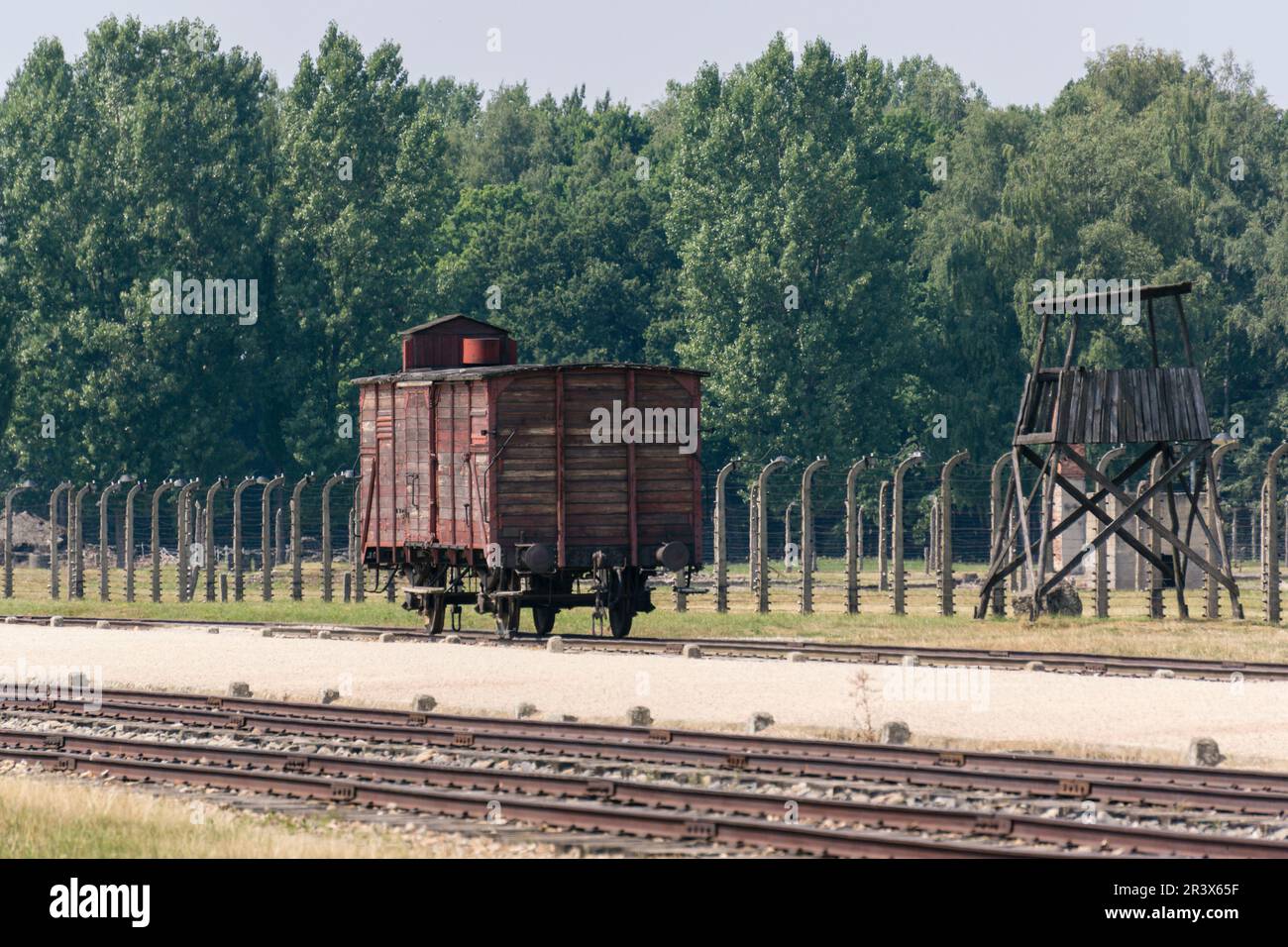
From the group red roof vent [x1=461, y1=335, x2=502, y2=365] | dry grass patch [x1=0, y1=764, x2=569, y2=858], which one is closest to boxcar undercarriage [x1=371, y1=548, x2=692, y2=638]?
red roof vent [x1=461, y1=335, x2=502, y2=365]

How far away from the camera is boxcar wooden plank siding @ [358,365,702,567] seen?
33062 mm

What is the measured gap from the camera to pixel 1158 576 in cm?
3719

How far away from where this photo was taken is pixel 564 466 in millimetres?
33250

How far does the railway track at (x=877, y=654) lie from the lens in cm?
2688

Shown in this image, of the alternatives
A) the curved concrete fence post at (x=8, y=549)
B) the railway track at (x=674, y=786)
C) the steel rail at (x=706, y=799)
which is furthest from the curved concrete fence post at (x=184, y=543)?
the steel rail at (x=706, y=799)

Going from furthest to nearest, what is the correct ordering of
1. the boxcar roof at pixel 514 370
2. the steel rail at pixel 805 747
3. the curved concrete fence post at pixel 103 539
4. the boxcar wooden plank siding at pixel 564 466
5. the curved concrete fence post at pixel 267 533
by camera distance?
the curved concrete fence post at pixel 103 539, the curved concrete fence post at pixel 267 533, the boxcar wooden plank siding at pixel 564 466, the boxcar roof at pixel 514 370, the steel rail at pixel 805 747

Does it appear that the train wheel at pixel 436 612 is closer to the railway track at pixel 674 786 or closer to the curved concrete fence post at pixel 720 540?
the curved concrete fence post at pixel 720 540

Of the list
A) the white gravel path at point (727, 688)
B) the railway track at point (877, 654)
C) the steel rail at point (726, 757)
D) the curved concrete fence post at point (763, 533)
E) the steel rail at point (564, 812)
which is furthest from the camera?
the curved concrete fence post at point (763, 533)

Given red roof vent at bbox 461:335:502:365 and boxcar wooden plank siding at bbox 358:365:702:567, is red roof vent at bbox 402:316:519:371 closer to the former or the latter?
red roof vent at bbox 461:335:502:365

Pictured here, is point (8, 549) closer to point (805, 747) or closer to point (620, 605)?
point (620, 605)

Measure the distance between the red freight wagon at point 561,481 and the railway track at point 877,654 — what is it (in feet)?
3.20

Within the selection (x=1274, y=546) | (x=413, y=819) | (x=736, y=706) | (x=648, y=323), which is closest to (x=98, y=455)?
(x=648, y=323)

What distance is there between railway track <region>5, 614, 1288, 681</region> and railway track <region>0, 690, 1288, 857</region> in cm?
895

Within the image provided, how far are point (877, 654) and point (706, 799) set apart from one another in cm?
1399
